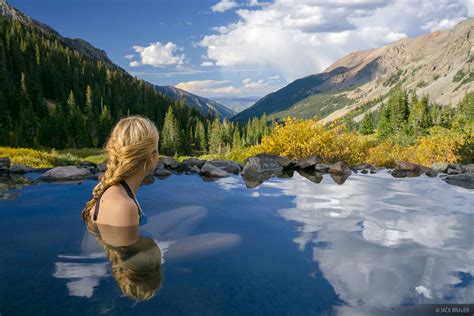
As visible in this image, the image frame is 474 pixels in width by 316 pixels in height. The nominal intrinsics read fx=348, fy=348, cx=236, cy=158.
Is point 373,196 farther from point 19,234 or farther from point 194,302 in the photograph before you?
point 19,234

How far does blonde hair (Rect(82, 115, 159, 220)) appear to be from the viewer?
4.16 metres

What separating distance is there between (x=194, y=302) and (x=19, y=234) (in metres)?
3.44

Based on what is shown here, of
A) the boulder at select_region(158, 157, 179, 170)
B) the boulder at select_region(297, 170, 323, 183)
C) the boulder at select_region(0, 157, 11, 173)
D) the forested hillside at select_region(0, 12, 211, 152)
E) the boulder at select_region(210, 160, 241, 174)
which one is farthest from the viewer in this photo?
the forested hillside at select_region(0, 12, 211, 152)

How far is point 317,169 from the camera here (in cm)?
1137

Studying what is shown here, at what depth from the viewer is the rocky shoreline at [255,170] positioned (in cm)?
948

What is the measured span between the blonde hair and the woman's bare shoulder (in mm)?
143

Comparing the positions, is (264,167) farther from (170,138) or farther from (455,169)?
(170,138)

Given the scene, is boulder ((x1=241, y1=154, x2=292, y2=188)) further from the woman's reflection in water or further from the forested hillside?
the forested hillside

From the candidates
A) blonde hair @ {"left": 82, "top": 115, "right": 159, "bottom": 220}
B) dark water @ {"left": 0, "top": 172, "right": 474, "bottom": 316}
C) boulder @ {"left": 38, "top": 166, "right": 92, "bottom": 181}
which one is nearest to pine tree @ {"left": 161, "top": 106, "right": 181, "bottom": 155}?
boulder @ {"left": 38, "top": 166, "right": 92, "bottom": 181}

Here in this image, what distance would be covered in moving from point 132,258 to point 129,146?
140cm

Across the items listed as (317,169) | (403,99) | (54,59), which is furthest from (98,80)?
(317,169)

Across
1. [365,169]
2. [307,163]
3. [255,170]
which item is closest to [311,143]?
[307,163]

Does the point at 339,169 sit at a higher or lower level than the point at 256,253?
higher

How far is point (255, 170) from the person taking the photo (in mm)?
10953
